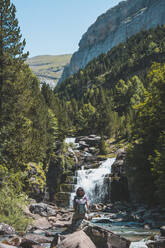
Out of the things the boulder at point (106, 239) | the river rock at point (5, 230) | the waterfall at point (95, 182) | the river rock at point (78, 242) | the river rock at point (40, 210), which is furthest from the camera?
the waterfall at point (95, 182)

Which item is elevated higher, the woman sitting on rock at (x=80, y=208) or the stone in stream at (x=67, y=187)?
the woman sitting on rock at (x=80, y=208)

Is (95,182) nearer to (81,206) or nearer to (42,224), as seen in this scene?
(42,224)

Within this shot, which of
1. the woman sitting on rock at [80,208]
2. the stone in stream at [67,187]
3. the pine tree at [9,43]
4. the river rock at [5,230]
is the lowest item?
the stone in stream at [67,187]

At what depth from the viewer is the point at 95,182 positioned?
4453cm

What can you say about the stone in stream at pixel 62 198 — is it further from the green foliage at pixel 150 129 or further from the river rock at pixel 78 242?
the river rock at pixel 78 242

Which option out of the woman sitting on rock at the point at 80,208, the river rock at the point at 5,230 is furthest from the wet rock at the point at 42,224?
the woman sitting on rock at the point at 80,208

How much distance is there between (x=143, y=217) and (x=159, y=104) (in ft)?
37.8

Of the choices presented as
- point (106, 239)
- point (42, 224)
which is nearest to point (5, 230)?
point (106, 239)

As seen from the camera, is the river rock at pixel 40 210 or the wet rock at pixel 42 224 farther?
the river rock at pixel 40 210

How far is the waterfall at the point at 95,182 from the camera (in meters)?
42.6

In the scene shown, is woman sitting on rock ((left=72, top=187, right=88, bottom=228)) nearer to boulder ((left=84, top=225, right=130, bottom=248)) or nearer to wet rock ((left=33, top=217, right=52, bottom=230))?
boulder ((left=84, top=225, right=130, bottom=248))

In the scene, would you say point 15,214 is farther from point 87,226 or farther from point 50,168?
point 50,168

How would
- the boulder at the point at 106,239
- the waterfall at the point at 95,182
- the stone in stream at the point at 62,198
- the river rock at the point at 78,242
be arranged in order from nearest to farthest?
the river rock at the point at 78,242 < the boulder at the point at 106,239 < the stone in stream at the point at 62,198 < the waterfall at the point at 95,182

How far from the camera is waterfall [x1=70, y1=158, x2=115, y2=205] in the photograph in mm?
42562
